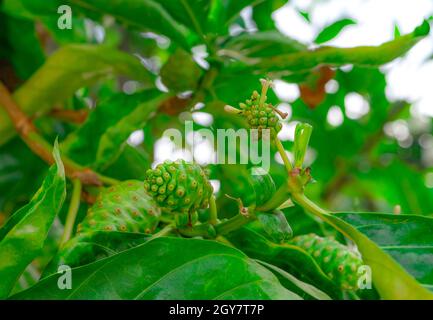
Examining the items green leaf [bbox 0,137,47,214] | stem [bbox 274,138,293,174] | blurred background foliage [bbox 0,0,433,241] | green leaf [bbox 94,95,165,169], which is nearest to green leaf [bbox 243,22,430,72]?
blurred background foliage [bbox 0,0,433,241]

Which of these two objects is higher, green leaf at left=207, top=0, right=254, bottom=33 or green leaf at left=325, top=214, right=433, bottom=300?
green leaf at left=207, top=0, right=254, bottom=33

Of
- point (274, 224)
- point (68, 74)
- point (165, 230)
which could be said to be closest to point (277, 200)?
point (274, 224)

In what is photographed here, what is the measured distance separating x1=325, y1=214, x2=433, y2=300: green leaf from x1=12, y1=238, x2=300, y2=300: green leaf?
0.26 ft

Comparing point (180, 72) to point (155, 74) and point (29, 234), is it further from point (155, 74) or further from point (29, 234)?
point (29, 234)

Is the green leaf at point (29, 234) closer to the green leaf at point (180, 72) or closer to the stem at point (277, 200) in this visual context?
the stem at point (277, 200)

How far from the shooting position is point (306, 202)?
535 millimetres

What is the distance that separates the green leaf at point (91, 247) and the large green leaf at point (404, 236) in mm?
217

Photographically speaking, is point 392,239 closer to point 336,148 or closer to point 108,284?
point 108,284

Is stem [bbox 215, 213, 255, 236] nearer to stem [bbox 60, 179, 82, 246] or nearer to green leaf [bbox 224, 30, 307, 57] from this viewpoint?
stem [bbox 60, 179, 82, 246]

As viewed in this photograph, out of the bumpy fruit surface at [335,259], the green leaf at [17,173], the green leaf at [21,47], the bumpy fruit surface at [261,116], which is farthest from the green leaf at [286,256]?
the green leaf at [21,47]

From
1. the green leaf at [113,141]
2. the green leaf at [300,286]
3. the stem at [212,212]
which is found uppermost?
the green leaf at [113,141]

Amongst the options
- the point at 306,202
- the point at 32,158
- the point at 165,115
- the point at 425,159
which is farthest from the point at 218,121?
the point at 425,159

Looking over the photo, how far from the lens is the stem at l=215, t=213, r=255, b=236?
59 cm

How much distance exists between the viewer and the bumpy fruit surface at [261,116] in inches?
21.3
